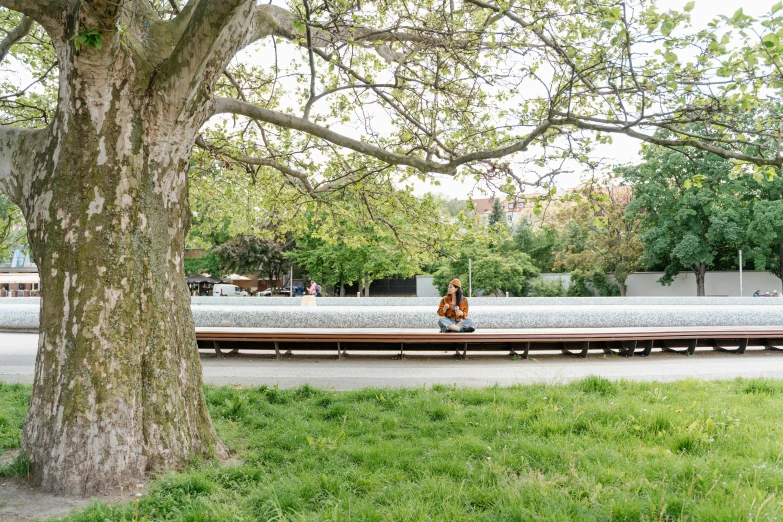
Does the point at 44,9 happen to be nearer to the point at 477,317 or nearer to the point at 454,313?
the point at 454,313

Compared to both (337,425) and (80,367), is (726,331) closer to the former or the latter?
(337,425)

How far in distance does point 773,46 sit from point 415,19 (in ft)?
13.7

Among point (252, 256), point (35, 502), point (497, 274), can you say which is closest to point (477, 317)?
point (35, 502)

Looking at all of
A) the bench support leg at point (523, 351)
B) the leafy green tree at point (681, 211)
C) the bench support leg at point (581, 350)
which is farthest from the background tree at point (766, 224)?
the bench support leg at point (523, 351)

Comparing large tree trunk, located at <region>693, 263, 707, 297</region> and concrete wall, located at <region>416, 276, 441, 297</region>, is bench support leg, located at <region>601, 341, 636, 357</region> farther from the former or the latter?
concrete wall, located at <region>416, 276, 441, 297</region>

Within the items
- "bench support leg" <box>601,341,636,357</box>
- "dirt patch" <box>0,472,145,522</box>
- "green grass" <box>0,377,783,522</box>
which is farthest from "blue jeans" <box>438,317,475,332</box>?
"dirt patch" <box>0,472,145,522</box>

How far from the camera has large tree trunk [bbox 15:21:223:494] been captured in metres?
3.63

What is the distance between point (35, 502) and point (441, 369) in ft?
20.7

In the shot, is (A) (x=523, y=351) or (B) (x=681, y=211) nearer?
(A) (x=523, y=351)

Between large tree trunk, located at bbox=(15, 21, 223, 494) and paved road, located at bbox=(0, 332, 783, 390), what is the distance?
136 inches

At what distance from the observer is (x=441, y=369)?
8820 mm

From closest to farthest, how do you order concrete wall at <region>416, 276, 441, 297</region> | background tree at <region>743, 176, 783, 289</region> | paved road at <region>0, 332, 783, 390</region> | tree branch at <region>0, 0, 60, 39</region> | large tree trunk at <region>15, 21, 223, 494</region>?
large tree trunk at <region>15, 21, 223, 494</region> → tree branch at <region>0, 0, 60, 39</region> → paved road at <region>0, 332, 783, 390</region> → background tree at <region>743, 176, 783, 289</region> → concrete wall at <region>416, 276, 441, 297</region>

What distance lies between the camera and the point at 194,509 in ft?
10.6

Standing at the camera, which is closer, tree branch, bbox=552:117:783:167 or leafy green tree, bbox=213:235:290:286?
tree branch, bbox=552:117:783:167
